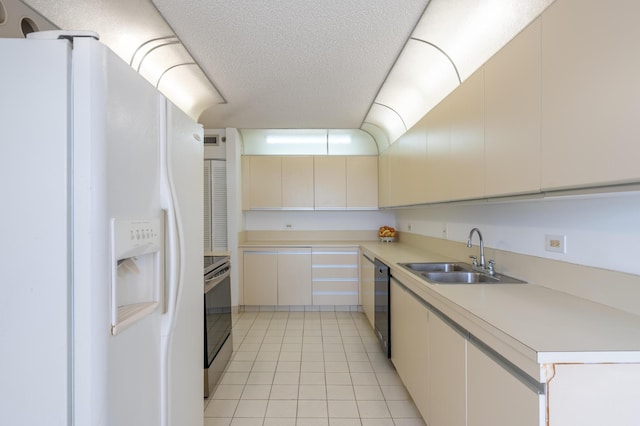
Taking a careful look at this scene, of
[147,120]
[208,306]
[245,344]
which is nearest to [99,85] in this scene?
[147,120]

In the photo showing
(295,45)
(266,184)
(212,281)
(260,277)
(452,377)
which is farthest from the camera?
(266,184)

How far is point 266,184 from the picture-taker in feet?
14.9

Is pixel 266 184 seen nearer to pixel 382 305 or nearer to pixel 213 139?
pixel 213 139

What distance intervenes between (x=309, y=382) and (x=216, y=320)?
916 mm

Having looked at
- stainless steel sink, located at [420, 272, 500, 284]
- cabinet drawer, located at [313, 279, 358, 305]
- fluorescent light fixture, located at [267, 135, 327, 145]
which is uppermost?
fluorescent light fixture, located at [267, 135, 327, 145]

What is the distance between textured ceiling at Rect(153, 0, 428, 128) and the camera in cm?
182

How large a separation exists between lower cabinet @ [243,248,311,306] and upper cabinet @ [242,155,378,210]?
2.47ft

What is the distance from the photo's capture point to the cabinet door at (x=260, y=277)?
169 inches

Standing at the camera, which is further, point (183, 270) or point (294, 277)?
point (294, 277)

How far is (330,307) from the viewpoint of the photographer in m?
4.41

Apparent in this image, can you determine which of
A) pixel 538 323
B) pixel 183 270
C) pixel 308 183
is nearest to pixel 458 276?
pixel 538 323

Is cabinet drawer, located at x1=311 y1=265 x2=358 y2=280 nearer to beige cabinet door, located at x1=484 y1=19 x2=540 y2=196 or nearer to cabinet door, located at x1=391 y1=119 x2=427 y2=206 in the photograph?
cabinet door, located at x1=391 y1=119 x2=427 y2=206

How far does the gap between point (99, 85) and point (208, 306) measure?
1.84 m

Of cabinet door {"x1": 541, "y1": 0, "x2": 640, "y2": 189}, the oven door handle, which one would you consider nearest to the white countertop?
cabinet door {"x1": 541, "y1": 0, "x2": 640, "y2": 189}
